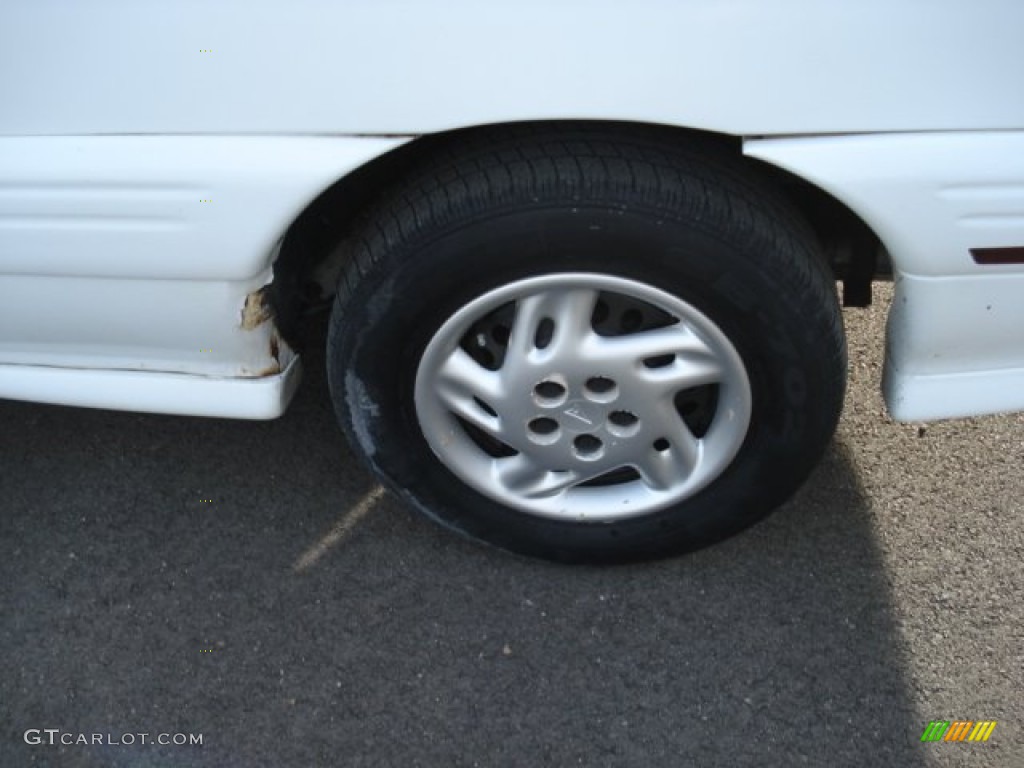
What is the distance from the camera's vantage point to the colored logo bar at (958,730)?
204cm

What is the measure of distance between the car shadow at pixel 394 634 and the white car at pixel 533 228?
0.16 m

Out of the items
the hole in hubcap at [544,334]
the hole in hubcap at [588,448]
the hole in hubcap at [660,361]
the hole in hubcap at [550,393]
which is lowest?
the hole in hubcap at [588,448]

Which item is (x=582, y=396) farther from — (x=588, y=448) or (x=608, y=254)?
(x=608, y=254)

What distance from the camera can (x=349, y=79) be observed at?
1.79 m

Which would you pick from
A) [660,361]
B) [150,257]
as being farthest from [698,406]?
[150,257]

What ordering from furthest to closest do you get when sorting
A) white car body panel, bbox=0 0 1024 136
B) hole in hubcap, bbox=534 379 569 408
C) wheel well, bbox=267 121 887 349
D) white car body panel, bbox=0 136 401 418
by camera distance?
1. hole in hubcap, bbox=534 379 569 408
2. wheel well, bbox=267 121 887 349
3. white car body panel, bbox=0 136 401 418
4. white car body panel, bbox=0 0 1024 136

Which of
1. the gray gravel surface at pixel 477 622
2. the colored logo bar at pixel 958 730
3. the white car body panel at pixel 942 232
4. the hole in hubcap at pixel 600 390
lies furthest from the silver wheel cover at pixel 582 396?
the colored logo bar at pixel 958 730

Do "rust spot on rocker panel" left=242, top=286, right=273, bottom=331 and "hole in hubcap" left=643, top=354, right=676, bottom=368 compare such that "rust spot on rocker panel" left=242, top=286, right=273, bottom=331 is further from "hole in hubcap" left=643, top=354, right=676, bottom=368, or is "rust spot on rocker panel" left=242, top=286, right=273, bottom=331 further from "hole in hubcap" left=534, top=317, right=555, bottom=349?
"hole in hubcap" left=643, top=354, right=676, bottom=368

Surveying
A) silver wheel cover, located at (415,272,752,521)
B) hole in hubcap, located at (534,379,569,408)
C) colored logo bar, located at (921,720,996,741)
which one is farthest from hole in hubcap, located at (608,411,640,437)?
colored logo bar, located at (921,720,996,741)

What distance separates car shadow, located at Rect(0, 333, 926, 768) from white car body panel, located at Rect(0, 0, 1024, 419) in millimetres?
604

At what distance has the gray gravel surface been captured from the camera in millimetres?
2064

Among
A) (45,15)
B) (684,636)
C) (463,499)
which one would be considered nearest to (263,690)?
(463,499)

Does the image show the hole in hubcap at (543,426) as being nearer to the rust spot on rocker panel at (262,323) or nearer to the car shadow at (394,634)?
the car shadow at (394,634)

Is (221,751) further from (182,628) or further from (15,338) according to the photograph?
(15,338)
